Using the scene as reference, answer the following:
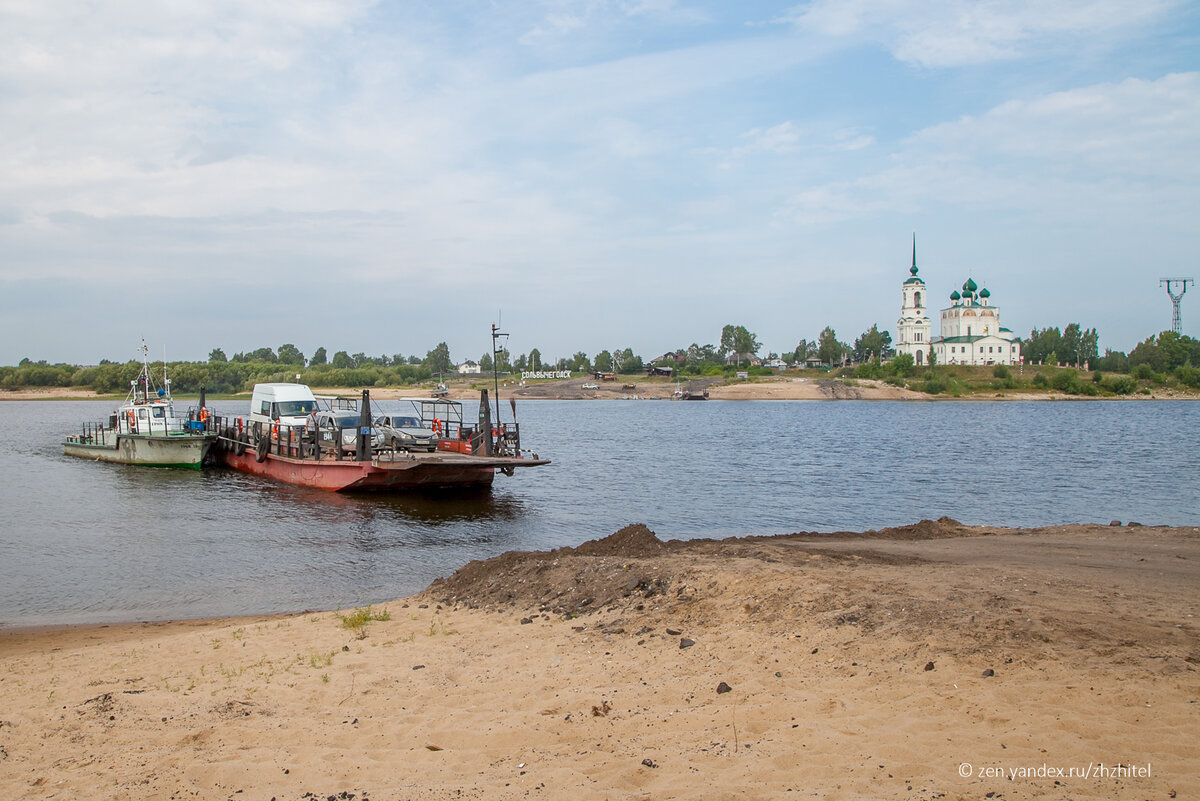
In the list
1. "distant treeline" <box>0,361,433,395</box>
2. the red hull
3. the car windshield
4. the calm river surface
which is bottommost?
the calm river surface

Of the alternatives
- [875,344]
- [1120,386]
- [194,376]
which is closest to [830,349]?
[875,344]

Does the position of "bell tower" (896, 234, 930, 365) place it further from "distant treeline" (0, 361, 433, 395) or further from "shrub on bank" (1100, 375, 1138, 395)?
"distant treeline" (0, 361, 433, 395)

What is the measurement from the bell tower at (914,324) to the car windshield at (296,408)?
151m

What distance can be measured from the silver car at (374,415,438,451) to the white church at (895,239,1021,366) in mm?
151435

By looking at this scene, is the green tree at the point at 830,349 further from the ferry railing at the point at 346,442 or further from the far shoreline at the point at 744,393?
the ferry railing at the point at 346,442

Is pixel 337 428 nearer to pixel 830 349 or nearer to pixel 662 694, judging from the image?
pixel 662 694

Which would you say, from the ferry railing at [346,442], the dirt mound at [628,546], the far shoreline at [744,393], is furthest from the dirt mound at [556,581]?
the far shoreline at [744,393]

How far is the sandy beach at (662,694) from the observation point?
5375 mm

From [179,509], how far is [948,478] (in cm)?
2839

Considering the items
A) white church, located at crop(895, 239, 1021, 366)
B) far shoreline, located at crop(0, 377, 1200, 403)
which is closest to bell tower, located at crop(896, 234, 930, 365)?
white church, located at crop(895, 239, 1021, 366)

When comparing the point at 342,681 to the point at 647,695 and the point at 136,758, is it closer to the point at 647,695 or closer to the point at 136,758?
the point at 136,758

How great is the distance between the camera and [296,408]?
35.3 metres

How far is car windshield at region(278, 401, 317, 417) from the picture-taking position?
35031 mm

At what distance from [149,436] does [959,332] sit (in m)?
160
